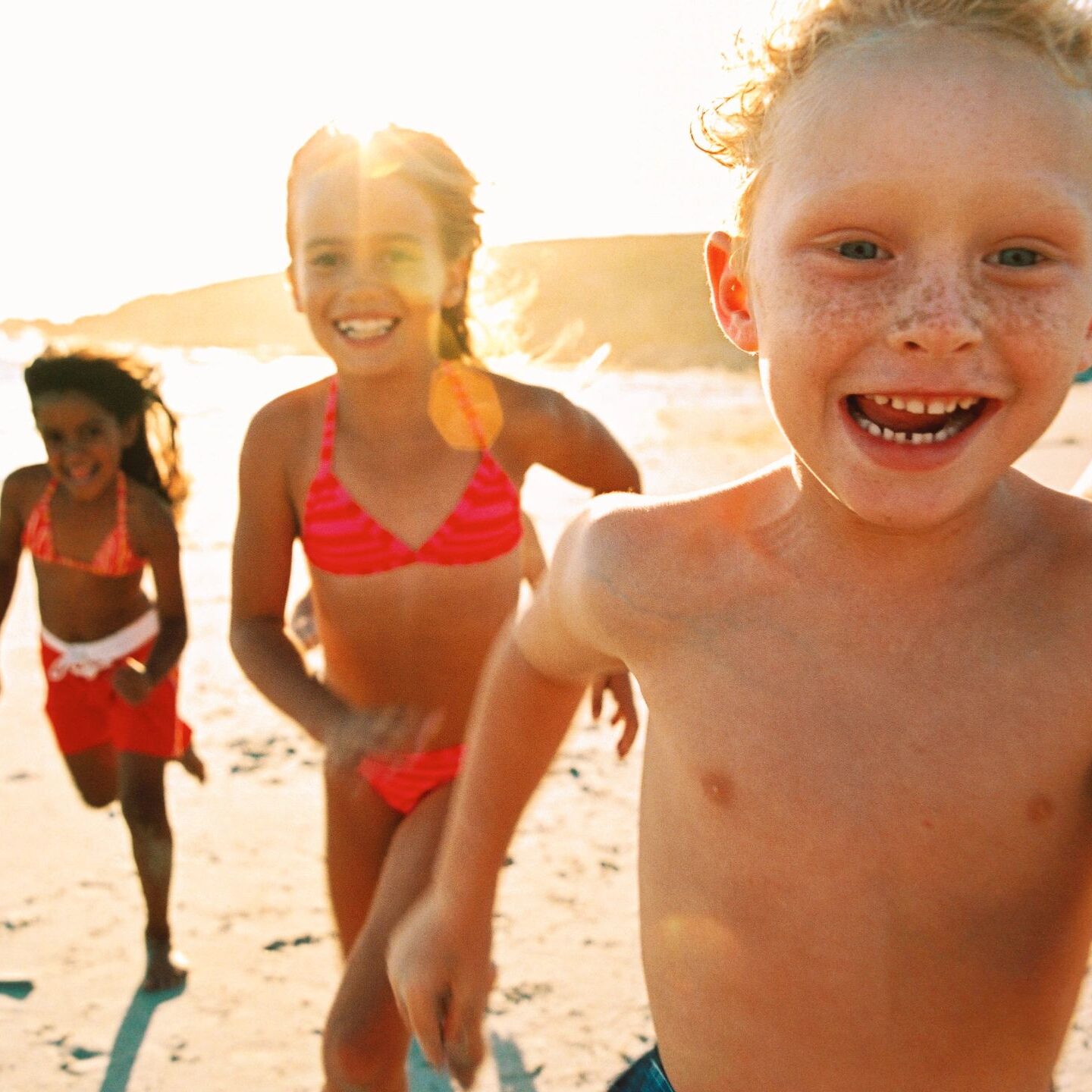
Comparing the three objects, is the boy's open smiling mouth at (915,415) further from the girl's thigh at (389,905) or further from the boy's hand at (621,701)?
the boy's hand at (621,701)

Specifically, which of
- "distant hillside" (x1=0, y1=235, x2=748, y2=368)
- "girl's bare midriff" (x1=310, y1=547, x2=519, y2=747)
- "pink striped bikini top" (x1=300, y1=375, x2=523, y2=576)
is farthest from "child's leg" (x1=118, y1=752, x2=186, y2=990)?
"distant hillside" (x1=0, y1=235, x2=748, y2=368)

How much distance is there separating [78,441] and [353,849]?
5.87ft

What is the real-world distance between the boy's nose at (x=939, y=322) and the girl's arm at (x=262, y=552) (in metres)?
1.79

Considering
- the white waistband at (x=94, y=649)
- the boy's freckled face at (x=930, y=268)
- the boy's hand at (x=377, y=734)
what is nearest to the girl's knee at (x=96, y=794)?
the white waistband at (x=94, y=649)

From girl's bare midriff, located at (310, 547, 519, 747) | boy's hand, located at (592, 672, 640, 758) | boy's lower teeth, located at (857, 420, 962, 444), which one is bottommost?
boy's hand, located at (592, 672, 640, 758)

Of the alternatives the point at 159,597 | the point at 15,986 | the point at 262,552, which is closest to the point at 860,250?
the point at 262,552

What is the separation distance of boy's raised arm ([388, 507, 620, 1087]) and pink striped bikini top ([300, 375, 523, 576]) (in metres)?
0.91

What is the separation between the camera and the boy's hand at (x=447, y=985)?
1.75 m

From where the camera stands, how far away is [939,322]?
119 centimetres

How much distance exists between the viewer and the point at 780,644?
1.46 meters

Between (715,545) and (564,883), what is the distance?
8.38 ft

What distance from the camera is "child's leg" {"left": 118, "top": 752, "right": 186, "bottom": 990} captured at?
342cm

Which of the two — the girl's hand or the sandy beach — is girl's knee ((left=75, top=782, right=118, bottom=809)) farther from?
the girl's hand

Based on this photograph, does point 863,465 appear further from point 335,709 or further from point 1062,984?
point 335,709
